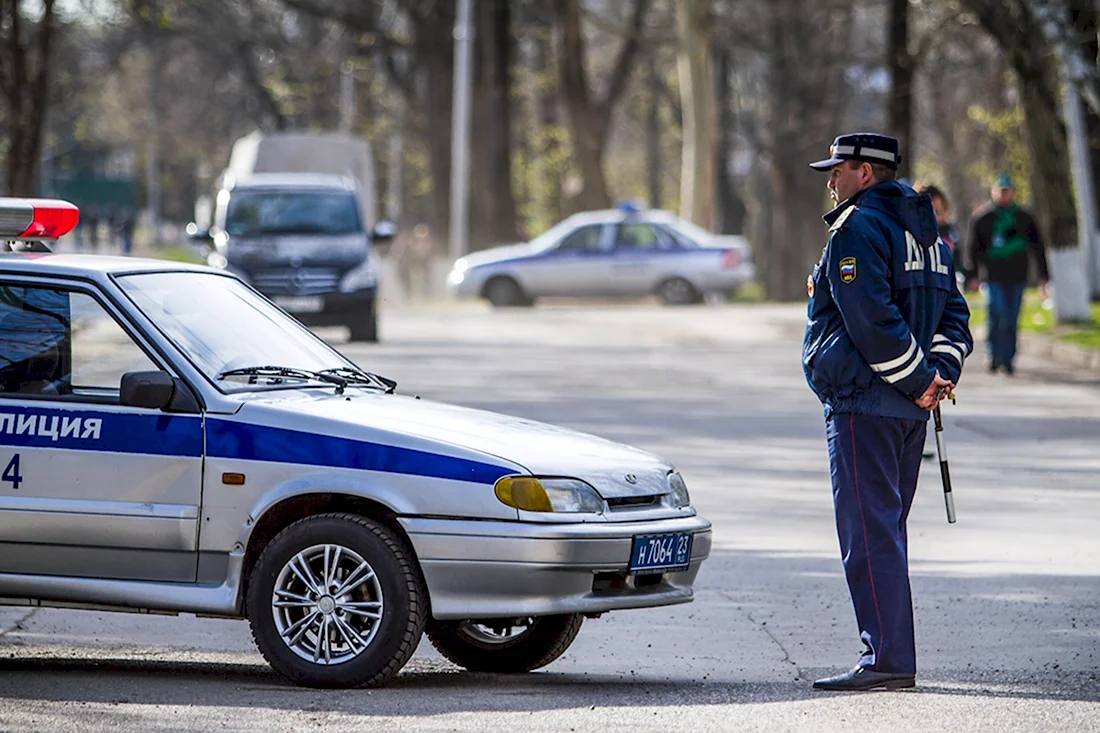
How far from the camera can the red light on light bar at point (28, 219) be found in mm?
7641

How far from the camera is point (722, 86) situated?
56938 mm

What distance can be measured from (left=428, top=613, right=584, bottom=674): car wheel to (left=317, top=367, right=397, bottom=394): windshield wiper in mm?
936

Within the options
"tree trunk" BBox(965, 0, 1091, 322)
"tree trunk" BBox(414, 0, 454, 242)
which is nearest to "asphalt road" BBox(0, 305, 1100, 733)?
"tree trunk" BBox(965, 0, 1091, 322)

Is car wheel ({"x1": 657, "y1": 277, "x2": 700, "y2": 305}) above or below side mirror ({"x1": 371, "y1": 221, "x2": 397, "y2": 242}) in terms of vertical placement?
below

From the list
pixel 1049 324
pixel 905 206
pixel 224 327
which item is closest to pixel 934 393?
pixel 905 206

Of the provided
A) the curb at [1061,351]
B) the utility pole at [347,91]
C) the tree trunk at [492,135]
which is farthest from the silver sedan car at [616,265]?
the utility pole at [347,91]

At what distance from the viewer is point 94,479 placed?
689cm

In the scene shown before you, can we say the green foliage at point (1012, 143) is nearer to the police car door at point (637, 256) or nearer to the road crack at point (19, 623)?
the police car door at point (637, 256)

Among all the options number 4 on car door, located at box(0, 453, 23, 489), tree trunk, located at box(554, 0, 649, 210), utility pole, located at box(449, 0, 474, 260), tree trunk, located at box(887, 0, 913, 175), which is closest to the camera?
number 4 on car door, located at box(0, 453, 23, 489)

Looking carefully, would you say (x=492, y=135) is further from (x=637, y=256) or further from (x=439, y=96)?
(x=637, y=256)

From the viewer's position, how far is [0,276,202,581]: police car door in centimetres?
683

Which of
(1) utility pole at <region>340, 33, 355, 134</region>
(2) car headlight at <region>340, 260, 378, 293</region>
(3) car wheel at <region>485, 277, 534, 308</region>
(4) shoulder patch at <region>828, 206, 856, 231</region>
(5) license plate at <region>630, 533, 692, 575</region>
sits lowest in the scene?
(5) license plate at <region>630, 533, 692, 575</region>

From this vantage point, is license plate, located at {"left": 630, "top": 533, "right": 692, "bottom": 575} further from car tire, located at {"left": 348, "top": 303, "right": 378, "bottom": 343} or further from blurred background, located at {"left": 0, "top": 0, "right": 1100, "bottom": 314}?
blurred background, located at {"left": 0, "top": 0, "right": 1100, "bottom": 314}

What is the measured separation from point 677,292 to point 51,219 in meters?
27.6
